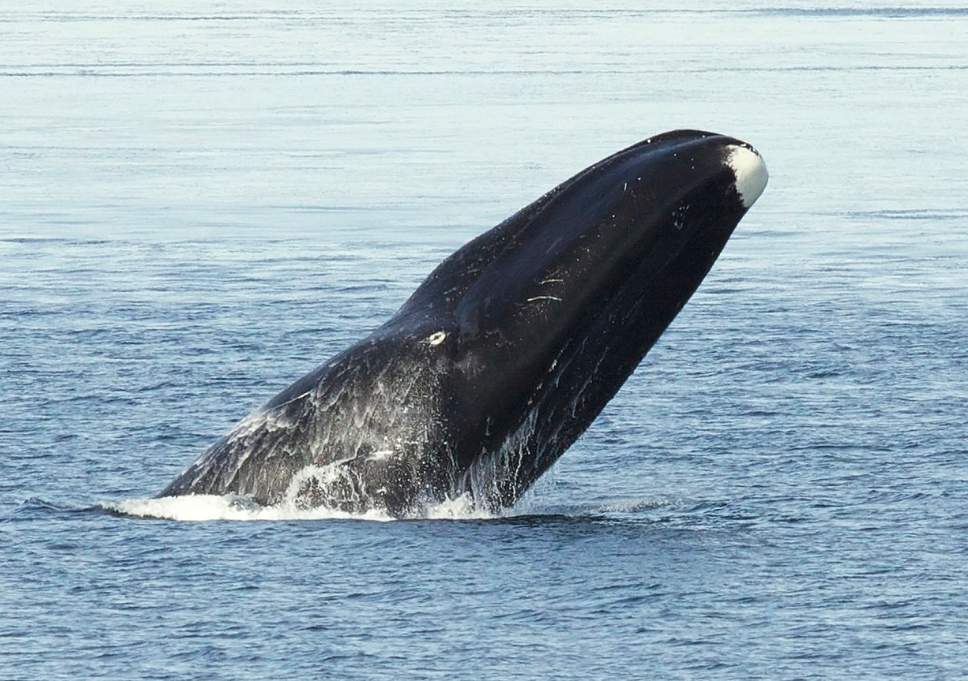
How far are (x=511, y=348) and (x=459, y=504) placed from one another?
4.36 feet

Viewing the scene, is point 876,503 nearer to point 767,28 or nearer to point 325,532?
point 325,532

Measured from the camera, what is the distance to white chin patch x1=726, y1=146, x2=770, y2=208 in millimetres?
14945

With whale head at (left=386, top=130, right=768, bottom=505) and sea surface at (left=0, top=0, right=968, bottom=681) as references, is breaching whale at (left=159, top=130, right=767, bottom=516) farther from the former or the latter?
sea surface at (left=0, top=0, right=968, bottom=681)

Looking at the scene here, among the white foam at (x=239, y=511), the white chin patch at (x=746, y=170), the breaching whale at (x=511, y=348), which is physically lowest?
the white foam at (x=239, y=511)

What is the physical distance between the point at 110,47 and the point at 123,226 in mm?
51541

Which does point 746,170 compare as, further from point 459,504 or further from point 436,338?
point 459,504

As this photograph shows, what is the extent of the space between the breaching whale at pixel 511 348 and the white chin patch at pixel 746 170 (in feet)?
0.04

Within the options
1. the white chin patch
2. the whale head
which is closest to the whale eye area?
the whale head

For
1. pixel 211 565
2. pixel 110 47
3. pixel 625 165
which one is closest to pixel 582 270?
pixel 625 165

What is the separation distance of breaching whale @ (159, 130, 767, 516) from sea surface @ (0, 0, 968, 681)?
1.18 feet

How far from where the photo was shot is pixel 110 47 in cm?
8594

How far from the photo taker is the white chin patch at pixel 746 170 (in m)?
14.9

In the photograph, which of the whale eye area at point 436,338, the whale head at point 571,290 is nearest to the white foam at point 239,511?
the whale head at point 571,290

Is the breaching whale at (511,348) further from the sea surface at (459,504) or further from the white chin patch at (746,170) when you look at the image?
the sea surface at (459,504)
